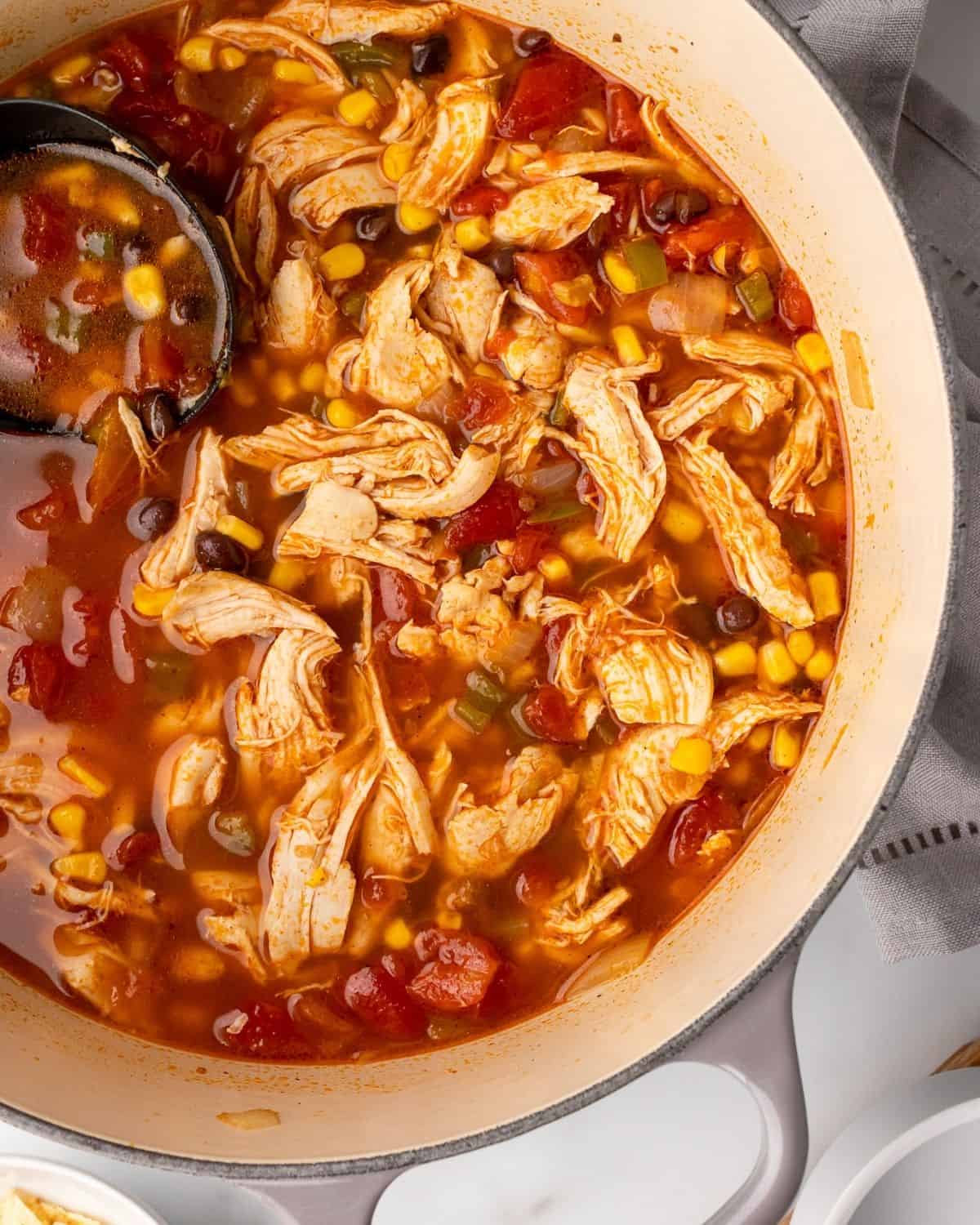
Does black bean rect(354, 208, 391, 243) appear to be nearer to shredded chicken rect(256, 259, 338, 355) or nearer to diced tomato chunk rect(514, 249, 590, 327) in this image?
shredded chicken rect(256, 259, 338, 355)

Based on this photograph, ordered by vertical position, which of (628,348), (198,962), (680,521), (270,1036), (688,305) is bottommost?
(270,1036)

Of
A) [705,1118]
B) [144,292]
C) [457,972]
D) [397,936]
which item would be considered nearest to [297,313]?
[144,292]

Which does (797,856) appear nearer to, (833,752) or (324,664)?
(833,752)

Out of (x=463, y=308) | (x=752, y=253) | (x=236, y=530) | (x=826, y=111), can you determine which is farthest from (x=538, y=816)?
(x=826, y=111)

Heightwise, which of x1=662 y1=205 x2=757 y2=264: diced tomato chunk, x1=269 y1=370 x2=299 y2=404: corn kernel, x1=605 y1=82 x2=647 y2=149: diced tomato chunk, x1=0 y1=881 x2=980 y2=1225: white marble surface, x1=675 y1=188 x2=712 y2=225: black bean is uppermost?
x1=605 y1=82 x2=647 y2=149: diced tomato chunk

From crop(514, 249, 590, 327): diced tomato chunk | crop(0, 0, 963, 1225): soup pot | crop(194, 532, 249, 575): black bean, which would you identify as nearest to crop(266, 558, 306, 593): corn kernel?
crop(194, 532, 249, 575): black bean

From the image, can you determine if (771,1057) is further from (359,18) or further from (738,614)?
(359,18)
